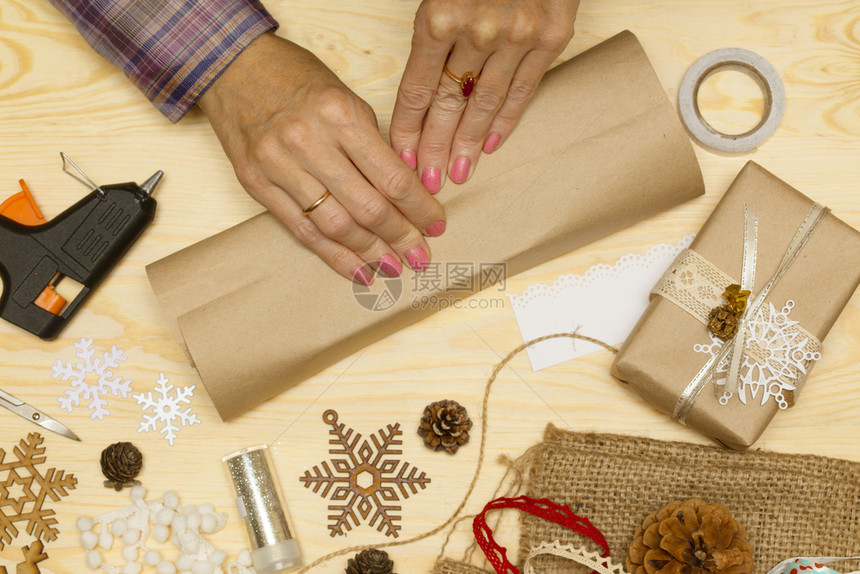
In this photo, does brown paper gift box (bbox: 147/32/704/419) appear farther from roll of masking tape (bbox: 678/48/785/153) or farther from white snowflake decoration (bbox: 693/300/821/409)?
white snowflake decoration (bbox: 693/300/821/409)

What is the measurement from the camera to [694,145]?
3.27ft

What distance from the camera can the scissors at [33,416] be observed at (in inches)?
38.0

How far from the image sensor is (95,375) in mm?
977

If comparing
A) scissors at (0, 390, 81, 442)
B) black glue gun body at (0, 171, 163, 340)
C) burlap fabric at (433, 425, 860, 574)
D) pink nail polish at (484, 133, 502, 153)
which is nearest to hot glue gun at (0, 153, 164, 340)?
black glue gun body at (0, 171, 163, 340)

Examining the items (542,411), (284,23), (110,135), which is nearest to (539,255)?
(542,411)

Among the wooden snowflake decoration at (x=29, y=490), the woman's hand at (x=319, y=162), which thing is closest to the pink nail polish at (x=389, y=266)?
the woman's hand at (x=319, y=162)

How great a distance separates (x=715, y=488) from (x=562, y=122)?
538 mm

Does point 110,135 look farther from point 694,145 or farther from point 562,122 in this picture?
point 694,145

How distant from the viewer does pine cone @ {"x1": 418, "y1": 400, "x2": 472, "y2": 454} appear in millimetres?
938

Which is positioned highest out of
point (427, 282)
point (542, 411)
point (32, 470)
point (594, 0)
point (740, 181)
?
point (594, 0)

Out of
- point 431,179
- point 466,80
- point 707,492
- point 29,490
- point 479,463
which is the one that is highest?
point 466,80

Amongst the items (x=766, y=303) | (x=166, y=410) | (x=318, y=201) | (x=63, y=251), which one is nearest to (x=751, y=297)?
(x=766, y=303)

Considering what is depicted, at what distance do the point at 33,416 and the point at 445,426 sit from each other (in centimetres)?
60

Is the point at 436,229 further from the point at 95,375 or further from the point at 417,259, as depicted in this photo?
the point at 95,375
